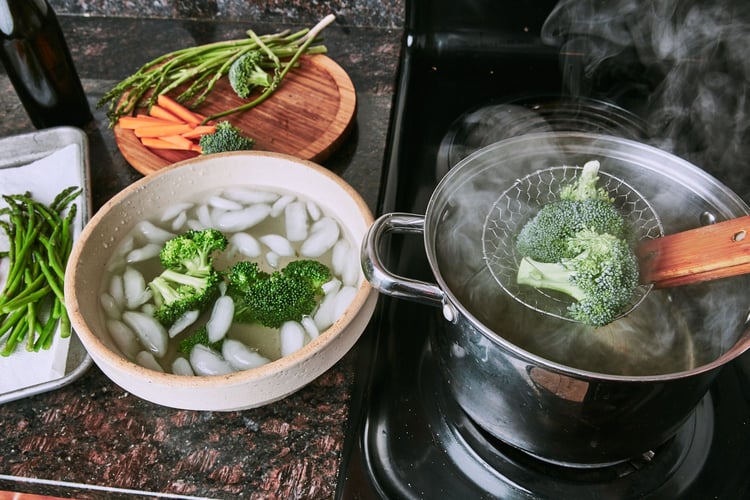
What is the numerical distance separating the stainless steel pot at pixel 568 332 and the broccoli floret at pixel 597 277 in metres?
0.06

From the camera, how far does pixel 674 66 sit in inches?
50.4

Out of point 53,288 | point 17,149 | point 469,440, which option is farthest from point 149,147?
point 469,440

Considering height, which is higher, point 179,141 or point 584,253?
point 584,253

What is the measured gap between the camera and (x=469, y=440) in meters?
0.82

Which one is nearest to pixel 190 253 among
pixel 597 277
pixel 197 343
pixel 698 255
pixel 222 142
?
pixel 197 343

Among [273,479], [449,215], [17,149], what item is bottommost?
[273,479]

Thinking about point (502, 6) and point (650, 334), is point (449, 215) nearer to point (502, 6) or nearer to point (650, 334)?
point (650, 334)

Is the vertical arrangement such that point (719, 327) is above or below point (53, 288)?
above

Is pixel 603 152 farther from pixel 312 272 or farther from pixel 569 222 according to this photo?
pixel 312 272

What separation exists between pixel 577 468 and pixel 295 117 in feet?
2.84

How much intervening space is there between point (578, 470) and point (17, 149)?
1.16m

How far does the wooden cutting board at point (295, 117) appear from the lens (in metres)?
1.23

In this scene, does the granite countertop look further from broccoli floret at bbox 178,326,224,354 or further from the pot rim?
the pot rim

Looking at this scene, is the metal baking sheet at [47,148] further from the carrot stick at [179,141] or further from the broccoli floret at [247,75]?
the broccoli floret at [247,75]
